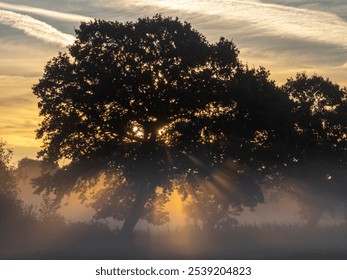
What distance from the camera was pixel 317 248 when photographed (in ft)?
170

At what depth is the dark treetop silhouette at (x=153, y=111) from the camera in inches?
2291

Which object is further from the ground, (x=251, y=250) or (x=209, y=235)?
(x=251, y=250)

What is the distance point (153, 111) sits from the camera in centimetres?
5928

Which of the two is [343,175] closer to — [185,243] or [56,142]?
[185,243]

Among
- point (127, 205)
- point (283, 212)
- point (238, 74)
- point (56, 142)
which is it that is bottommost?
point (283, 212)

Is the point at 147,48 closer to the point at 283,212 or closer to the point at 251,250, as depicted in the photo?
the point at 251,250

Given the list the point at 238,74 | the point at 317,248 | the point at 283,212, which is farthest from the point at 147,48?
the point at 283,212

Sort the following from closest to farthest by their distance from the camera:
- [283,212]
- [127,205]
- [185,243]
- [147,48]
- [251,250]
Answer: [251,250] < [185,243] < [147,48] < [127,205] < [283,212]

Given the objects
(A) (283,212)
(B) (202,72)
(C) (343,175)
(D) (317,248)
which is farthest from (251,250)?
(A) (283,212)

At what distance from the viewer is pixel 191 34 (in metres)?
60.1

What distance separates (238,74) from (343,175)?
22.2m

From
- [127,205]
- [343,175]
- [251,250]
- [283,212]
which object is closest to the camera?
[251,250]

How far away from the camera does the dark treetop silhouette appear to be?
58.2 meters

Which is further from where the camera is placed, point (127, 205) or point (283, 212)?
point (283, 212)
